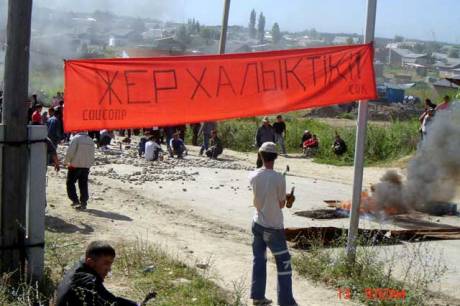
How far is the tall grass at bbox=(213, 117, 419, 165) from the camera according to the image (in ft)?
76.4

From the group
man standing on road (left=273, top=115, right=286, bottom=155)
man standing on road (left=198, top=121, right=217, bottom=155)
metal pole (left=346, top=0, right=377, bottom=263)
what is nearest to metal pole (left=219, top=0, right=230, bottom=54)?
man standing on road (left=198, top=121, right=217, bottom=155)

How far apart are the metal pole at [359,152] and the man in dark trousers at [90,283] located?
3.68m

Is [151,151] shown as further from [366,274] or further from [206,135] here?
[366,274]

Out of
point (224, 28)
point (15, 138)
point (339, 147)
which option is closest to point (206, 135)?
point (224, 28)

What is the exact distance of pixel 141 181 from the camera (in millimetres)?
15875

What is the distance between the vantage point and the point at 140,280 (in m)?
7.35

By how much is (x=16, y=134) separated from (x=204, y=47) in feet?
104

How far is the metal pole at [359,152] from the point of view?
7789mm

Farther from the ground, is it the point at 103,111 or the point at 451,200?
the point at 103,111

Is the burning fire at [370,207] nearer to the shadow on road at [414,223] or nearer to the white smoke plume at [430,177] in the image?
the white smoke plume at [430,177]

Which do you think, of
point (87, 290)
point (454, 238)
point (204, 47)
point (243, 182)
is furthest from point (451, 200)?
point (204, 47)

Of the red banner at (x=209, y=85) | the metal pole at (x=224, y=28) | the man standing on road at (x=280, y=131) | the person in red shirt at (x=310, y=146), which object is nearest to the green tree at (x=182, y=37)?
→ the man standing on road at (x=280, y=131)

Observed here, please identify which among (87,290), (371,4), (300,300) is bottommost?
(300,300)

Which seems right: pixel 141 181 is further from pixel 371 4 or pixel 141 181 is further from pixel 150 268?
pixel 371 4
